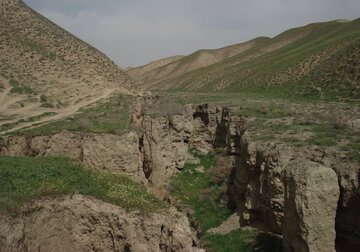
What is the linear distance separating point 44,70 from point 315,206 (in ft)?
111

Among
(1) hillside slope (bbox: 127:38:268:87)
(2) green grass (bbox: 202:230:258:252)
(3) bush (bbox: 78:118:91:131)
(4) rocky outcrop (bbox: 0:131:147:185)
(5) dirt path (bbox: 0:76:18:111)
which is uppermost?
(1) hillside slope (bbox: 127:38:268:87)

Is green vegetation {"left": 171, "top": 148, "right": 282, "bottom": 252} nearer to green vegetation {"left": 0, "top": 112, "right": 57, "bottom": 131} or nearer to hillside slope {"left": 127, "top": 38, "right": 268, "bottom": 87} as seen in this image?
green vegetation {"left": 0, "top": 112, "right": 57, "bottom": 131}

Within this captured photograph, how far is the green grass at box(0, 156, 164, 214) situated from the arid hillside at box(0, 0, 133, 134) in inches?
398

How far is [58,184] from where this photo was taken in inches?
424

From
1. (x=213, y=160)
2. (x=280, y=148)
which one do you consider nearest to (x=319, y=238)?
(x=280, y=148)

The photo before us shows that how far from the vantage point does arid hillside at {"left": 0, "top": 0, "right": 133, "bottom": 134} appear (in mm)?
26011

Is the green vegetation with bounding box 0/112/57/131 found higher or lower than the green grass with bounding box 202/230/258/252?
higher

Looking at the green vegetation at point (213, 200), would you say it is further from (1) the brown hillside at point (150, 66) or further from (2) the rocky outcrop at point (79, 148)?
(1) the brown hillside at point (150, 66)

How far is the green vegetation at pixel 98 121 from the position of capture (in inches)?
660

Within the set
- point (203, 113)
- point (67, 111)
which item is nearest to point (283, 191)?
point (203, 113)

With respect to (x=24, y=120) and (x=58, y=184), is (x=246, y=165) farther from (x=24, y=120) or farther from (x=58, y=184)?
(x=24, y=120)

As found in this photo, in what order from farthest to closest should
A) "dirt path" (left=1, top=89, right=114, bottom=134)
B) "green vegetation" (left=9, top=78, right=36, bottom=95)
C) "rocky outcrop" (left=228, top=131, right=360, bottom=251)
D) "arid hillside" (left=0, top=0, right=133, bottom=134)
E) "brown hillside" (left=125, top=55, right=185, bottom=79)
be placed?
"brown hillside" (left=125, top=55, right=185, bottom=79)
"green vegetation" (left=9, top=78, right=36, bottom=95)
"arid hillside" (left=0, top=0, right=133, bottom=134)
"dirt path" (left=1, top=89, right=114, bottom=134)
"rocky outcrop" (left=228, top=131, right=360, bottom=251)

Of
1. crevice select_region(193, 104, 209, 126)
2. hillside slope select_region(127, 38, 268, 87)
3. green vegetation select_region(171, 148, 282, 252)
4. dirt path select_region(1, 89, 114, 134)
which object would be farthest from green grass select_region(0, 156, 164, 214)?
hillside slope select_region(127, 38, 268, 87)

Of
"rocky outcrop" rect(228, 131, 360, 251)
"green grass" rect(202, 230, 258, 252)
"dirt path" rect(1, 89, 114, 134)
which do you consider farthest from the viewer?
"dirt path" rect(1, 89, 114, 134)
